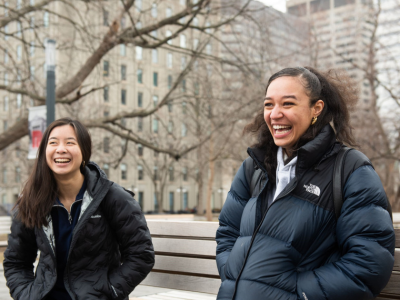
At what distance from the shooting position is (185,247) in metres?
3.95

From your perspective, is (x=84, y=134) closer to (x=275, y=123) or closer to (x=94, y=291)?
(x=94, y=291)

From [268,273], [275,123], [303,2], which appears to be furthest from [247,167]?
[303,2]

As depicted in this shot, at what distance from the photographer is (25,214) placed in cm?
337

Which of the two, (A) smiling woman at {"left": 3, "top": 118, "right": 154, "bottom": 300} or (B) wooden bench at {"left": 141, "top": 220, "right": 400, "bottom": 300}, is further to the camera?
(B) wooden bench at {"left": 141, "top": 220, "right": 400, "bottom": 300}

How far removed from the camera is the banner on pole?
9406 millimetres

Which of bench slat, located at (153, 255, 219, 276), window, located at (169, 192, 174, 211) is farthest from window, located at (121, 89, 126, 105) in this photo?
bench slat, located at (153, 255, 219, 276)

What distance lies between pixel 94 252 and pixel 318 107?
5.38ft

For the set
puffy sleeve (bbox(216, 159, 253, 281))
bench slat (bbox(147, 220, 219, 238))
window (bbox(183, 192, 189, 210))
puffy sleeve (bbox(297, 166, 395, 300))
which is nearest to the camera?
puffy sleeve (bbox(297, 166, 395, 300))

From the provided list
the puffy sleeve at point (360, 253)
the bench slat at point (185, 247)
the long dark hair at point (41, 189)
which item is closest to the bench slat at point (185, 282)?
the bench slat at point (185, 247)

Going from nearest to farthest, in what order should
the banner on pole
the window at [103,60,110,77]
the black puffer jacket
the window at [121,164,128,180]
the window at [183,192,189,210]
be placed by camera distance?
the black puffer jacket, the banner on pole, the window at [103,60,110,77], the window at [121,164,128,180], the window at [183,192,189,210]

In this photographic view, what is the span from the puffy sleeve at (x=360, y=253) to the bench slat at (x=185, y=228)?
141cm

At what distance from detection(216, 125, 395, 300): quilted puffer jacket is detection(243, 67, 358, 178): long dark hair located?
0.11 metres

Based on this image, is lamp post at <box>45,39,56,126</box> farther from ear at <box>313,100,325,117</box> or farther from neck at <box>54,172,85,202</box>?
ear at <box>313,100,325,117</box>

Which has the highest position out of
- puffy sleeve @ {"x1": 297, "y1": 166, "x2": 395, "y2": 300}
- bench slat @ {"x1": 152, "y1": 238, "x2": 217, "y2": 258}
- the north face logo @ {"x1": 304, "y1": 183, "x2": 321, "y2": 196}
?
the north face logo @ {"x1": 304, "y1": 183, "x2": 321, "y2": 196}
